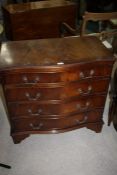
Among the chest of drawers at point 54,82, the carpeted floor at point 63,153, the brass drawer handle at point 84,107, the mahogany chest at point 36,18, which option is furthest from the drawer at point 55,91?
the mahogany chest at point 36,18

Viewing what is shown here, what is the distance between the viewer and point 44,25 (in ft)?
11.5

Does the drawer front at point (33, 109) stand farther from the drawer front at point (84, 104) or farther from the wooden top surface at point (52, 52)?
the wooden top surface at point (52, 52)

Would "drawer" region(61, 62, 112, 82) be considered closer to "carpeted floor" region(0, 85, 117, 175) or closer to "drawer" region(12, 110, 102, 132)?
"drawer" region(12, 110, 102, 132)

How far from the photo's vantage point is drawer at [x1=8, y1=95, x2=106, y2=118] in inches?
64.2

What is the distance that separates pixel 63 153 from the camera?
185 cm

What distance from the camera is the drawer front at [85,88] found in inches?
61.4

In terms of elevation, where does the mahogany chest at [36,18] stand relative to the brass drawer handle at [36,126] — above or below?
above

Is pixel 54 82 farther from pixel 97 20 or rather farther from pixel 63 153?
pixel 97 20

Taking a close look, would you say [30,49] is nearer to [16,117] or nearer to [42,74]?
[42,74]

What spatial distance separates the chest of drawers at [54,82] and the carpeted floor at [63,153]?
15 centimetres

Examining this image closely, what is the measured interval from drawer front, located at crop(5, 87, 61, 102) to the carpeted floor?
1.94 ft

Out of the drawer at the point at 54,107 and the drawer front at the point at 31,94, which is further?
the drawer at the point at 54,107

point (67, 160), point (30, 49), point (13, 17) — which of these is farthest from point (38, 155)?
point (13, 17)

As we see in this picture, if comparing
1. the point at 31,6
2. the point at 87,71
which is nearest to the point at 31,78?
the point at 87,71
